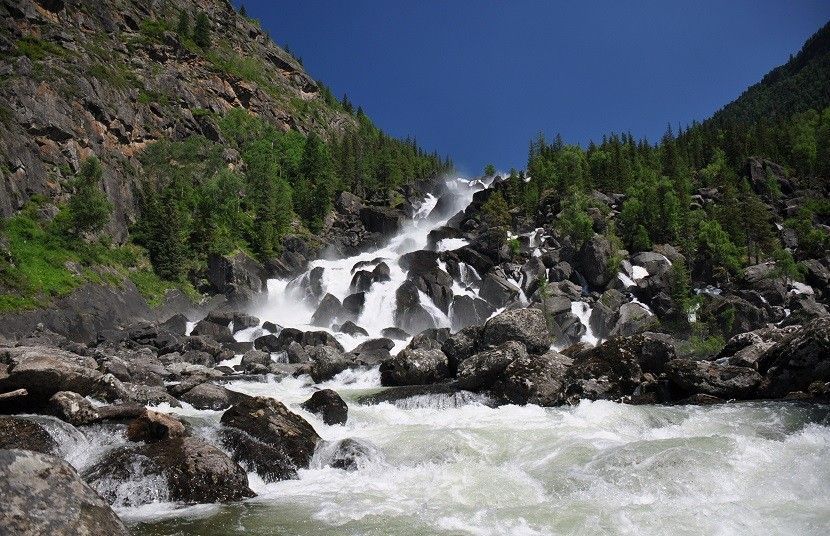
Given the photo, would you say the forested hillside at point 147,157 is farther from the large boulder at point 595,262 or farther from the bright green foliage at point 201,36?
the large boulder at point 595,262

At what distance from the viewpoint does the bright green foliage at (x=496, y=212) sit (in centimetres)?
8181

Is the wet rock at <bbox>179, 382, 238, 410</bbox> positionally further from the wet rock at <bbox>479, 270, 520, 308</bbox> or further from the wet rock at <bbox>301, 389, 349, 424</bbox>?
the wet rock at <bbox>479, 270, 520, 308</bbox>

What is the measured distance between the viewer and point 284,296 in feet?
207

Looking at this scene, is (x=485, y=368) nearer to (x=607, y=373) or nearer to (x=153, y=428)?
(x=607, y=373)

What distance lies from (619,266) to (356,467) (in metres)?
61.2

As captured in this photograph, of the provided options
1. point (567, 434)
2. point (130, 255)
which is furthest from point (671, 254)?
point (130, 255)

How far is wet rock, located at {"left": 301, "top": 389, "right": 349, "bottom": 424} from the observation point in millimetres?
19484

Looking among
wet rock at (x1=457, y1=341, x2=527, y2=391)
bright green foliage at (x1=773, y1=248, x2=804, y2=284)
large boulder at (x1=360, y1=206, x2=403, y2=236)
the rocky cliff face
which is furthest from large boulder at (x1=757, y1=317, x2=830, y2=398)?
large boulder at (x1=360, y1=206, x2=403, y2=236)

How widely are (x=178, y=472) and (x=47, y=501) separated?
6.37 metres

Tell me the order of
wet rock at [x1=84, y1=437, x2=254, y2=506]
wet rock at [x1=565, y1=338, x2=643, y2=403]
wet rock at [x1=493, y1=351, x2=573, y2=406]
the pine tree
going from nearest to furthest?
wet rock at [x1=84, y1=437, x2=254, y2=506] < wet rock at [x1=493, y1=351, x2=573, y2=406] < wet rock at [x1=565, y1=338, x2=643, y2=403] < the pine tree

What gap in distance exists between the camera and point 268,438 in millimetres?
14648

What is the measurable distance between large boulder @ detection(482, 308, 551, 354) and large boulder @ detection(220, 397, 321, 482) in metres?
15.7

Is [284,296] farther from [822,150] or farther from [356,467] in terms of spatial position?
[822,150]

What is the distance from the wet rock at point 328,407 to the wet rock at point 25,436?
8.94m
